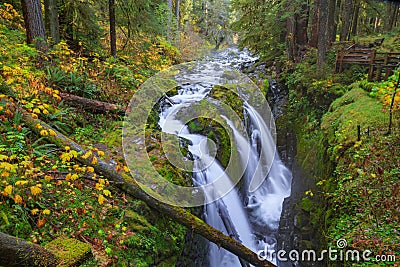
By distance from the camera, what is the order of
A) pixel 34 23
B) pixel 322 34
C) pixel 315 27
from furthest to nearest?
pixel 315 27 → pixel 322 34 → pixel 34 23

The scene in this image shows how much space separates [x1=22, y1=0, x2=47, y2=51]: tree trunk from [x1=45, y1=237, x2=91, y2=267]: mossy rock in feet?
21.4

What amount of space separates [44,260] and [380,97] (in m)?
9.05

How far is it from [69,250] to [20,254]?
2.01ft

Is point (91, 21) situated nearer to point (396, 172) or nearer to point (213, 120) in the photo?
point (213, 120)

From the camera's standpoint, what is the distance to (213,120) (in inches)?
380

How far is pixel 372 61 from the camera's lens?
34.8 feet

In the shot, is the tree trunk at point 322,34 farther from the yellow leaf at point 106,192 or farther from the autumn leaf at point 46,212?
the autumn leaf at point 46,212

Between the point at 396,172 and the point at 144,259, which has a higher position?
the point at 396,172

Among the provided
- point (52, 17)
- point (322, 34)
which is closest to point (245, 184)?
point (322, 34)

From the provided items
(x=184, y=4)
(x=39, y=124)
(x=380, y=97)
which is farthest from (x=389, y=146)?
(x=184, y=4)

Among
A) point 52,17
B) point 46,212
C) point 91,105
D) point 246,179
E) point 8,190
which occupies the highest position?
point 52,17

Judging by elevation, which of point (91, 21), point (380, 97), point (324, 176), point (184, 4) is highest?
point (184, 4)

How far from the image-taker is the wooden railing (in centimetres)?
1021

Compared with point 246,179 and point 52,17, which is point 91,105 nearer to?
point 52,17
